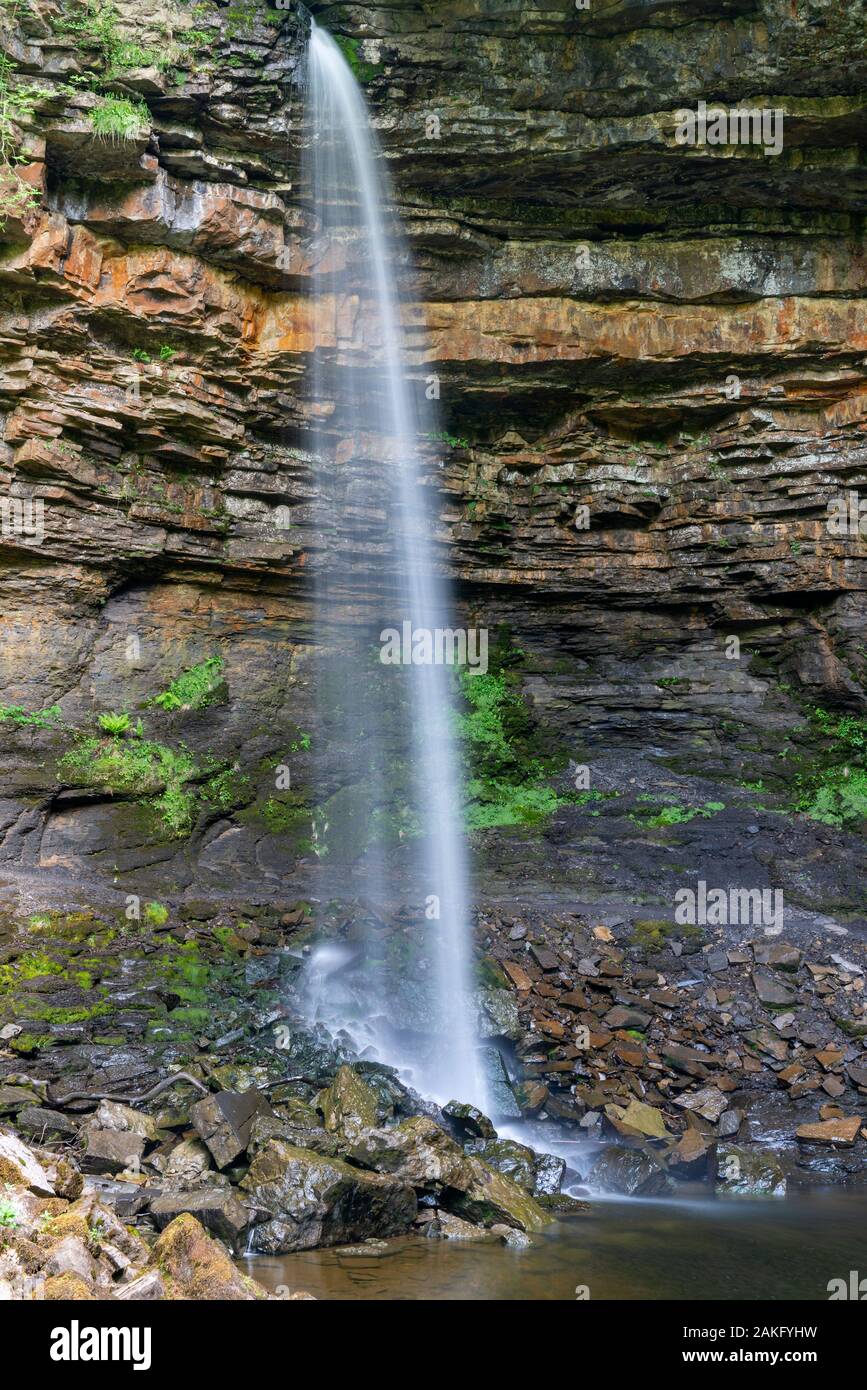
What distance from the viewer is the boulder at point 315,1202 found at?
20.2 ft

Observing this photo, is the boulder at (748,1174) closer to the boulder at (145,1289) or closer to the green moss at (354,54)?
the boulder at (145,1289)

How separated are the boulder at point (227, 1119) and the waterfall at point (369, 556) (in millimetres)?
4577

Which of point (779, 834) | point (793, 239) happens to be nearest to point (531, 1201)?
point (779, 834)

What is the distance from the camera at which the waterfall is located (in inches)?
518

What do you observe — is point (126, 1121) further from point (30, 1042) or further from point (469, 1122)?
point (469, 1122)

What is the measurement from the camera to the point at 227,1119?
713cm

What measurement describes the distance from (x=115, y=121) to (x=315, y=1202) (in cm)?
1233

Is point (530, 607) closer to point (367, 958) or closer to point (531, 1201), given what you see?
point (367, 958)

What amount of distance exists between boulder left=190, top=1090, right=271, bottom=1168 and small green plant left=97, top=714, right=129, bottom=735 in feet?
22.1

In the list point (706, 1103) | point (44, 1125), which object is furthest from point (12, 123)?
point (706, 1103)

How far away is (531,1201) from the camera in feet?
22.9

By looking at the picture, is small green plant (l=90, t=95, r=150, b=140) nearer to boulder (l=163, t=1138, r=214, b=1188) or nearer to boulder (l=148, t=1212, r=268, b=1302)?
boulder (l=163, t=1138, r=214, b=1188)

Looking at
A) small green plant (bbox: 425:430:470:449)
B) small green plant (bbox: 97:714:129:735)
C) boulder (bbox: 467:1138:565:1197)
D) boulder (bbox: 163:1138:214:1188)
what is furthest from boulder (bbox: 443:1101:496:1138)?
small green plant (bbox: 425:430:470:449)

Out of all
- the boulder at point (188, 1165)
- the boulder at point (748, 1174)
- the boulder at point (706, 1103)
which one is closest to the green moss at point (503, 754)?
the boulder at point (706, 1103)
